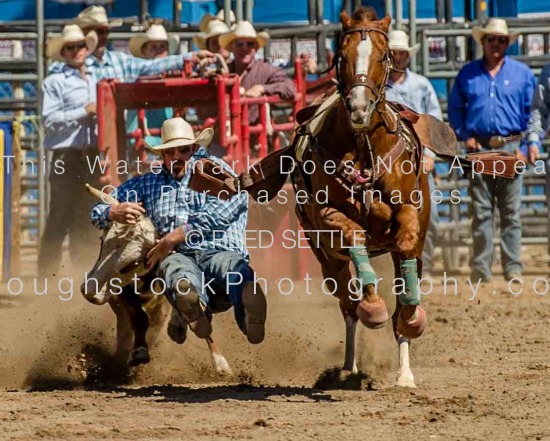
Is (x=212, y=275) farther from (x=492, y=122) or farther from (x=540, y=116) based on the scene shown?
(x=540, y=116)

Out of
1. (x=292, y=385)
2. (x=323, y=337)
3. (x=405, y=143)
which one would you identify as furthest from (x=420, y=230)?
(x=323, y=337)

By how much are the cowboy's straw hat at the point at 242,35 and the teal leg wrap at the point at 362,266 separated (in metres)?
4.46

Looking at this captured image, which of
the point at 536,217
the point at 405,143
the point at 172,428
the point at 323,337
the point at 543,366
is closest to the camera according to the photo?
the point at 172,428

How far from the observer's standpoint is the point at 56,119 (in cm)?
1068

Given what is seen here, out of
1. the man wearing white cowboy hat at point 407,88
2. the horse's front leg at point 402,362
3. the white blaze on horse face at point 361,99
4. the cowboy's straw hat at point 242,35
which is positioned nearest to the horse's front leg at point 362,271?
the horse's front leg at point 402,362

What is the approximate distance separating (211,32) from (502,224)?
2.96 meters

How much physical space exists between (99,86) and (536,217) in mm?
4831

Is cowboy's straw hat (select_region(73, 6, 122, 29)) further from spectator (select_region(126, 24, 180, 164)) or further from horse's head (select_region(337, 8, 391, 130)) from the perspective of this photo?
horse's head (select_region(337, 8, 391, 130))

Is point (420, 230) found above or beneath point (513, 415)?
above

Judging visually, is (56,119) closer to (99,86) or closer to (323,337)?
(99,86)

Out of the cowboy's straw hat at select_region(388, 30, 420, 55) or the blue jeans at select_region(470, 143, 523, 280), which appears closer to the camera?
the cowboy's straw hat at select_region(388, 30, 420, 55)

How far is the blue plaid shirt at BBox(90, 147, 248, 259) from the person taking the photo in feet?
22.9

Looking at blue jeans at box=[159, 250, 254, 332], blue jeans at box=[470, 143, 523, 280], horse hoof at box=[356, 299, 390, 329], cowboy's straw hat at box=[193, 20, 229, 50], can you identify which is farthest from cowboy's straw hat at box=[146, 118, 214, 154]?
blue jeans at box=[470, 143, 523, 280]

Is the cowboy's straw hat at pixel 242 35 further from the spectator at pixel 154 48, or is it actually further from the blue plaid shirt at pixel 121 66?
the spectator at pixel 154 48
